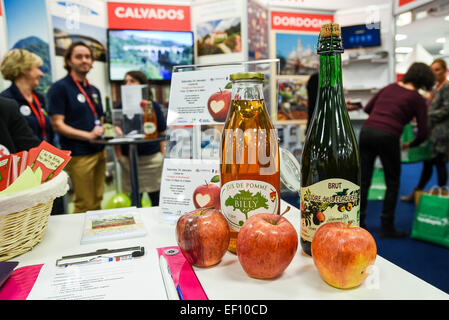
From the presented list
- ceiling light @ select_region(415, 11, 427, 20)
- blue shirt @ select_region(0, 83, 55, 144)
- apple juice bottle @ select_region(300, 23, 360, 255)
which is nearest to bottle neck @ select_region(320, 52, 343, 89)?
apple juice bottle @ select_region(300, 23, 360, 255)

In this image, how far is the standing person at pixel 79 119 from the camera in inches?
99.5

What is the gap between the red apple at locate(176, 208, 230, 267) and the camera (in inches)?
22.7

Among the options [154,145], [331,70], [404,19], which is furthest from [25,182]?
[404,19]

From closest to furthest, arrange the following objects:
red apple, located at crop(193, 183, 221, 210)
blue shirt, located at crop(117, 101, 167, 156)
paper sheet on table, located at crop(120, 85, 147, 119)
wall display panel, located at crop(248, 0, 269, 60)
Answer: red apple, located at crop(193, 183, 221, 210) < paper sheet on table, located at crop(120, 85, 147, 119) < blue shirt, located at crop(117, 101, 167, 156) < wall display panel, located at crop(248, 0, 269, 60)

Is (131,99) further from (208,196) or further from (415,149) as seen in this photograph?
(415,149)

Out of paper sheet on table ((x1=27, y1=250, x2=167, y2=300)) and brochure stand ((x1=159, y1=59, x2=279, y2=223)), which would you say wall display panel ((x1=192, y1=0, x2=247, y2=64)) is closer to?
brochure stand ((x1=159, y1=59, x2=279, y2=223))

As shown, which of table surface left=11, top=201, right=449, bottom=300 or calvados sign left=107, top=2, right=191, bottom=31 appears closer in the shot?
table surface left=11, top=201, right=449, bottom=300

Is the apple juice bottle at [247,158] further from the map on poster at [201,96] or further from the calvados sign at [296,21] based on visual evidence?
the calvados sign at [296,21]

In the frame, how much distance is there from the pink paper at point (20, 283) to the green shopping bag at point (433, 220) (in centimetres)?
273

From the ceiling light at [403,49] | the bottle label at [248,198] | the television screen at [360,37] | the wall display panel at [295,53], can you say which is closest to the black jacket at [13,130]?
the bottle label at [248,198]

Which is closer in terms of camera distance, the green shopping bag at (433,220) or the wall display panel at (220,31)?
the green shopping bag at (433,220)

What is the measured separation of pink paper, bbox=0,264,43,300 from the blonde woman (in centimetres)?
210

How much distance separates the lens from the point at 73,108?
2586 mm

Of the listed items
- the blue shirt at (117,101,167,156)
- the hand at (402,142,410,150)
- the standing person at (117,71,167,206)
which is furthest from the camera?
the hand at (402,142,410,150)
